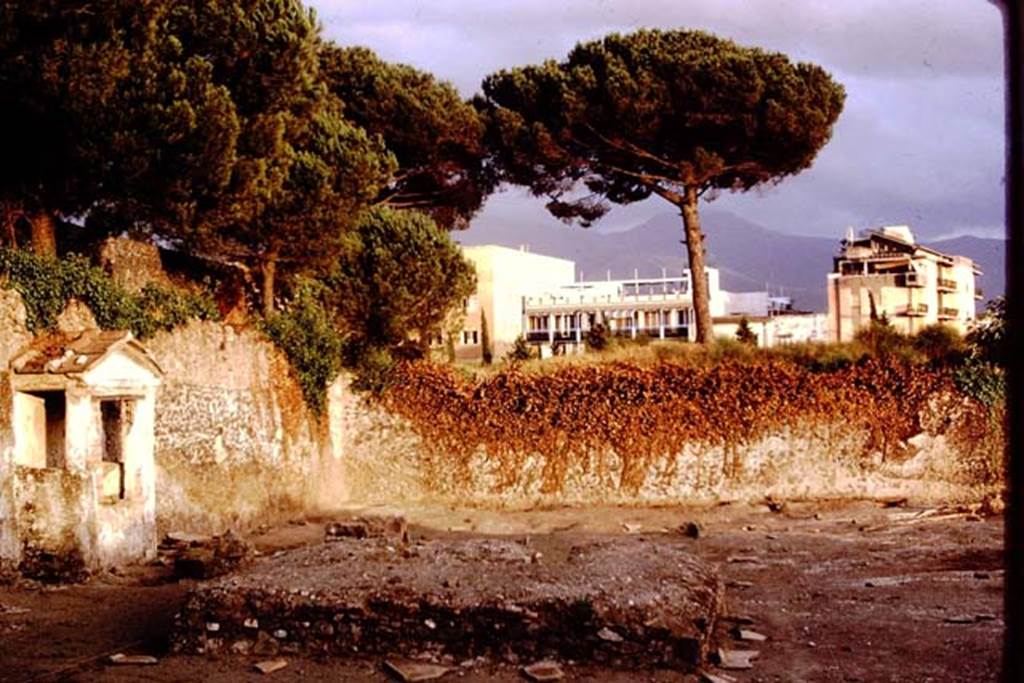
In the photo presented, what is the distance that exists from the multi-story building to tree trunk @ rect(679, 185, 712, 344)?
2227cm

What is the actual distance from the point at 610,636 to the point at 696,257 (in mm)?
20694

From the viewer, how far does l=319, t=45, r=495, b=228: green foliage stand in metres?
27.3

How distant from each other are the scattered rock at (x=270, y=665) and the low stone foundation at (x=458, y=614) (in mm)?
186

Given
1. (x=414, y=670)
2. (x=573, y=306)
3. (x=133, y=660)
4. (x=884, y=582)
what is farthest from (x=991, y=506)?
(x=573, y=306)

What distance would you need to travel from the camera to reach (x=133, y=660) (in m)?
9.36

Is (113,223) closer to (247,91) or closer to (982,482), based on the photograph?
(247,91)

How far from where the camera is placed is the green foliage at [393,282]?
945 inches

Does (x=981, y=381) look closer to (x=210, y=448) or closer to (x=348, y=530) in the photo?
(x=348, y=530)

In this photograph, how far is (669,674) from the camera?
8852 millimetres

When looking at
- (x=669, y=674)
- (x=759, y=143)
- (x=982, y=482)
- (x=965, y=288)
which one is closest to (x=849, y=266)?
(x=965, y=288)

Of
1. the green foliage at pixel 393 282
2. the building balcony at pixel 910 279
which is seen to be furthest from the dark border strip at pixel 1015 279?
the building balcony at pixel 910 279

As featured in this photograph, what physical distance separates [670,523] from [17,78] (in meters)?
12.7

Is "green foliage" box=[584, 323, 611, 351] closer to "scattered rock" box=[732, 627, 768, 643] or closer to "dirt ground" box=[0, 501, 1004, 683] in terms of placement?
"dirt ground" box=[0, 501, 1004, 683]

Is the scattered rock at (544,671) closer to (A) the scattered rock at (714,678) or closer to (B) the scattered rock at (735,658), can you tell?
(A) the scattered rock at (714,678)
